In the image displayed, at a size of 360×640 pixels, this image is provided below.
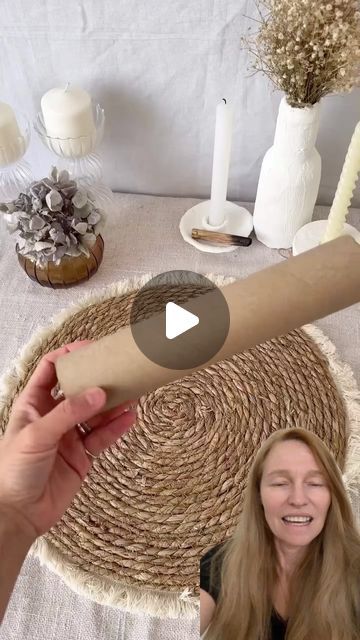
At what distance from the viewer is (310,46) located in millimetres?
505

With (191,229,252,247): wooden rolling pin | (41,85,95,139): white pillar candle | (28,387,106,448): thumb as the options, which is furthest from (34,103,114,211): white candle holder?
(28,387,106,448): thumb

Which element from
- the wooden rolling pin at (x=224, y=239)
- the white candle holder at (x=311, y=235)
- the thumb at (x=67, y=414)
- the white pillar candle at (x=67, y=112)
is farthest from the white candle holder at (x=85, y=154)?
the thumb at (x=67, y=414)

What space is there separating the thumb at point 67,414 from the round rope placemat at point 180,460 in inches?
7.0

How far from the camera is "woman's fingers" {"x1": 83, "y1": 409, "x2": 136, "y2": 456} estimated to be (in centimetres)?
51

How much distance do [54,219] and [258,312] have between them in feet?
1.00

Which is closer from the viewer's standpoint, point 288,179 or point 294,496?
point 294,496

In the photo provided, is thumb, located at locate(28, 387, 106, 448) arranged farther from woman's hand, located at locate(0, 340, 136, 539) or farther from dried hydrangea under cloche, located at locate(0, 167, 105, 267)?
dried hydrangea under cloche, located at locate(0, 167, 105, 267)

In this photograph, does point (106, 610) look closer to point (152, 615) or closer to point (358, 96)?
point (152, 615)

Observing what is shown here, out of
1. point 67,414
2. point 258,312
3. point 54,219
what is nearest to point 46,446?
point 67,414

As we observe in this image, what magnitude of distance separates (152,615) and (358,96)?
0.54 m

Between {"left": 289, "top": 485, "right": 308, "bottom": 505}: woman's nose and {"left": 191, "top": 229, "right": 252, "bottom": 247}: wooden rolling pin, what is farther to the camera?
{"left": 191, "top": 229, "right": 252, "bottom": 247}: wooden rolling pin

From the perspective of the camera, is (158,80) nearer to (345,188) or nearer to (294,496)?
(345,188)

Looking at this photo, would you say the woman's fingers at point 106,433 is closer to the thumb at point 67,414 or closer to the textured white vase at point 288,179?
the thumb at point 67,414

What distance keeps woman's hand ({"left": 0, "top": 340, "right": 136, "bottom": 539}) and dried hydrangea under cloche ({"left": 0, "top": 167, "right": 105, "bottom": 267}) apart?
0.61 ft
